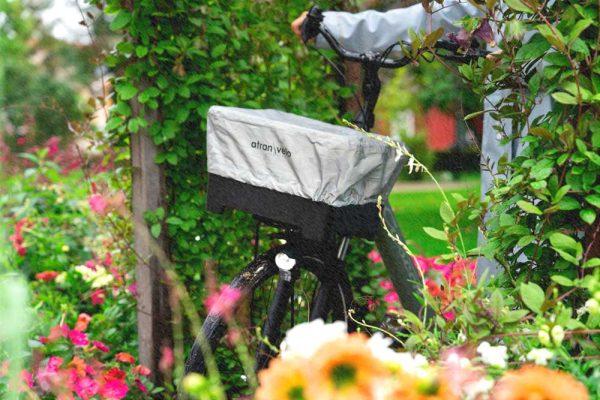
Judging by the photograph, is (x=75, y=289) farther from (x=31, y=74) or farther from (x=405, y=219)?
(x=31, y=74)

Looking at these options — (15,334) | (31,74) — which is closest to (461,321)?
(15,334)

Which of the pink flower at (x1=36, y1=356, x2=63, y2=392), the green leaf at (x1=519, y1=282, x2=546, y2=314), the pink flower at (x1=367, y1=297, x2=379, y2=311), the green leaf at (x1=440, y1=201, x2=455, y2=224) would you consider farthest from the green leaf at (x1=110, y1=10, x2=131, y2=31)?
the green leaf at (x1=519, y1=282, x2=546, y2=314)

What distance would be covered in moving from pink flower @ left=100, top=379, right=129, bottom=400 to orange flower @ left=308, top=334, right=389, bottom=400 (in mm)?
1670

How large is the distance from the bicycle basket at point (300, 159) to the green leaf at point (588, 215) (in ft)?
1.90

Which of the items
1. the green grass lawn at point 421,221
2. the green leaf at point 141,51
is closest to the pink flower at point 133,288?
the green leaf at point 141,51

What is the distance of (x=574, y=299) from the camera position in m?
1.76

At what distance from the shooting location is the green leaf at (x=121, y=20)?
2.76 m

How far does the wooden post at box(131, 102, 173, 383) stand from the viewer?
2.96 m

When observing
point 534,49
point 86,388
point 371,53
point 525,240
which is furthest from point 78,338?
point 534,49

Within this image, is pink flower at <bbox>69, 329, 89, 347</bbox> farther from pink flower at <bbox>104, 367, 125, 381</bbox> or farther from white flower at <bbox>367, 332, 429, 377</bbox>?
white flower at <bbox>367, 332, 429, 377</bbox>

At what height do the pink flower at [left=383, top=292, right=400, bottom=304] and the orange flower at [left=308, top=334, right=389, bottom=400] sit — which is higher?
the orange flower at [left=308, top=334, right=389, bottom=400]

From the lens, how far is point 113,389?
2.49 metres

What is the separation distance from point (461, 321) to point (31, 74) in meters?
12.4

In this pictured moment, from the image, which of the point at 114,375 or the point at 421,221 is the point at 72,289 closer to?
the point at 114,375
